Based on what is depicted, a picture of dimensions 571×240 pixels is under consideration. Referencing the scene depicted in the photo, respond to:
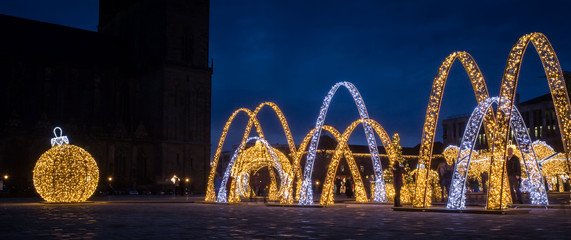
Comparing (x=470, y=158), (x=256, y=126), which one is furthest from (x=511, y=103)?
(x=256, y=126)

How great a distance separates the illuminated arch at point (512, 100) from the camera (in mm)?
18422

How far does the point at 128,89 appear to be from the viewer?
7656cm

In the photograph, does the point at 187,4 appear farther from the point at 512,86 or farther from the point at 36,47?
the point at 512,86

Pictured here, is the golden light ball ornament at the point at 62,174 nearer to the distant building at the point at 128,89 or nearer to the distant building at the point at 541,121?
the distant building at the point at 128,89

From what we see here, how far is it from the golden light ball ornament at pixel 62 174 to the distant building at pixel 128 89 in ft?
120

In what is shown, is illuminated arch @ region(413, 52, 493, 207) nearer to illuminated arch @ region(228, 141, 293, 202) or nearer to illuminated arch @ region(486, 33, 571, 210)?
illuminated arch @ region(486, 33, 571, 210)

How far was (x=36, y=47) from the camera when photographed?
72250mm

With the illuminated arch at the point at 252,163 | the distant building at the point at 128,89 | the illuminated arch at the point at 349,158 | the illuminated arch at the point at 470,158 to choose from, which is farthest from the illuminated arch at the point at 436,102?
the distant building at the point at 128,89

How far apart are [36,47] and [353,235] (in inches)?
2706

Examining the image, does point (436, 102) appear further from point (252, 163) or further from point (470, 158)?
point (252, 163)

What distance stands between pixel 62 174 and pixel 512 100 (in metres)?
21.1

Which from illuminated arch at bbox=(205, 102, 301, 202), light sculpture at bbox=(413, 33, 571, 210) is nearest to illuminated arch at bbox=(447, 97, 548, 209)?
light sculpture at bbox=(413, 33, 571, 210)

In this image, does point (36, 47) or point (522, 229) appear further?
point (36, 47)

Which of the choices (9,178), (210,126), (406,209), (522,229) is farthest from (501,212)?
(210,126)
